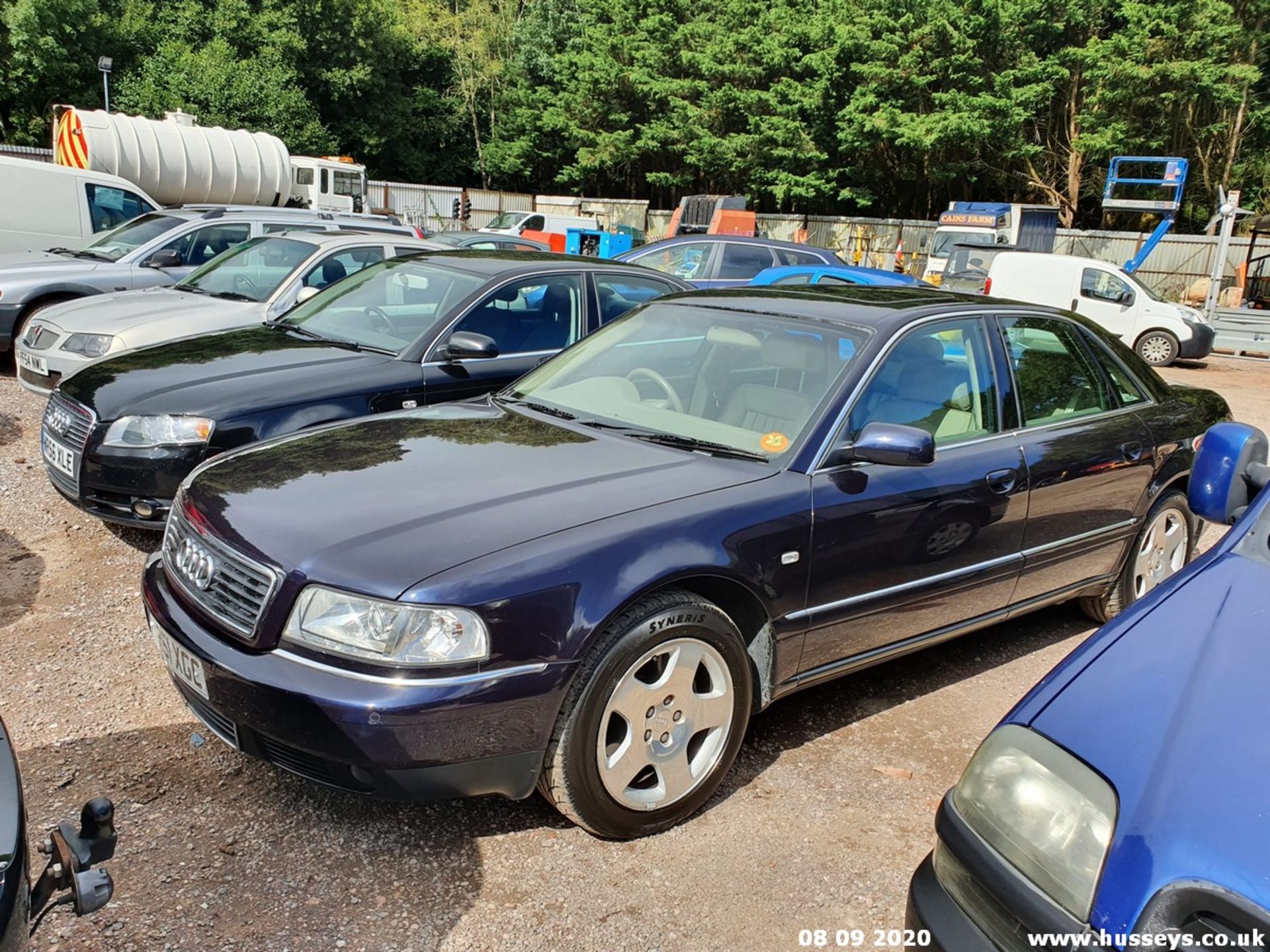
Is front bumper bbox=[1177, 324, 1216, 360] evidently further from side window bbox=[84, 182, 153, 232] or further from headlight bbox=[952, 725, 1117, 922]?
headlight bbox=[952, 725, 1117, 922]

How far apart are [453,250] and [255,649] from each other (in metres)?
4.16

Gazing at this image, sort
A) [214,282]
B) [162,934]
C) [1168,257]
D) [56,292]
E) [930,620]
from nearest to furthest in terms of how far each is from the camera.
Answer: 1. [162,934]
2. [930,620]
3. [214,282]
4. [56,292]
5. [1168,257]

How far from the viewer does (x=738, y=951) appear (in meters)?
2.40

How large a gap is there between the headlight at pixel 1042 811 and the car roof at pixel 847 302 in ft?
6.26

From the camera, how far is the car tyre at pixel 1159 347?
617 inches

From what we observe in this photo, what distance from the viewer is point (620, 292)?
6.02 meters

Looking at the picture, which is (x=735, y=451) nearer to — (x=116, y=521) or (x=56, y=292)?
(x=116, y=521)

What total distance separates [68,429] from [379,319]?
1.71m

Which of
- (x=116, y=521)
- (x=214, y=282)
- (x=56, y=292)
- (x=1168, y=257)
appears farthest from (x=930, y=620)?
(x=1168, y=257)

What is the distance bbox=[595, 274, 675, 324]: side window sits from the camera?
5902 millimetres

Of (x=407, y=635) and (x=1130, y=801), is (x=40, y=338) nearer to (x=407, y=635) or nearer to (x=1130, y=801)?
(x=407, y=635)

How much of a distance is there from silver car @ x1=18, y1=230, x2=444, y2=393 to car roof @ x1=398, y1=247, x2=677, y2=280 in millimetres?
954

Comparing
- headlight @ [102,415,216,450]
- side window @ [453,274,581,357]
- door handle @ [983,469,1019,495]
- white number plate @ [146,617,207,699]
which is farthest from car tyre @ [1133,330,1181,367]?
white number plate @ [146,617,207,699]

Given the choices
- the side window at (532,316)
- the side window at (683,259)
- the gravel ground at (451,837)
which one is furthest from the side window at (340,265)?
the side window at (683,259)
